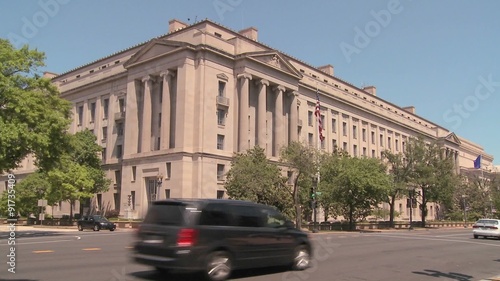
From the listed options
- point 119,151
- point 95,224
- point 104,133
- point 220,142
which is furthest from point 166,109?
point 95,224

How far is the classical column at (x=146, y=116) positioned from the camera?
2331 inches

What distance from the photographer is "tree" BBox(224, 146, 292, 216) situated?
43406 mm

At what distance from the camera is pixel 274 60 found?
6294 cm

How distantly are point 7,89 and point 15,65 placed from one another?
7.77 ft

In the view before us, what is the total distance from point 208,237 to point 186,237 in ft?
1.91

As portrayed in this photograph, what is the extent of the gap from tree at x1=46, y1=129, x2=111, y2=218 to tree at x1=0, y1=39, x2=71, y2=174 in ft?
58.7

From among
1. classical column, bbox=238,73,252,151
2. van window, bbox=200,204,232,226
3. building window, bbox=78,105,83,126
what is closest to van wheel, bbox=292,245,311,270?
van window, bbox=200,204,232,226

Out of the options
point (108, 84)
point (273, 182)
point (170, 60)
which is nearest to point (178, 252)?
point (273, 182)

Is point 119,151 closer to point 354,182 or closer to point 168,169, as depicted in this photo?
point 168,169

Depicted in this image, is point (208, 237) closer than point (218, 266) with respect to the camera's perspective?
Yes

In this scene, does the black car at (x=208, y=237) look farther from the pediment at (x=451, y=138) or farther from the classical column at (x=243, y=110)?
the pediment at (x=451, y=138)

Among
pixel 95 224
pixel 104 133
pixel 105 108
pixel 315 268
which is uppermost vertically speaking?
pixel 105 108

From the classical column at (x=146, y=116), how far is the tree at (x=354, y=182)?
24.1 meters

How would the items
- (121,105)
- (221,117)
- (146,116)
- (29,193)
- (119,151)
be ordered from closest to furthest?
(221,117)
(29,193)
(146,116)
(119,151)
(121,105)
